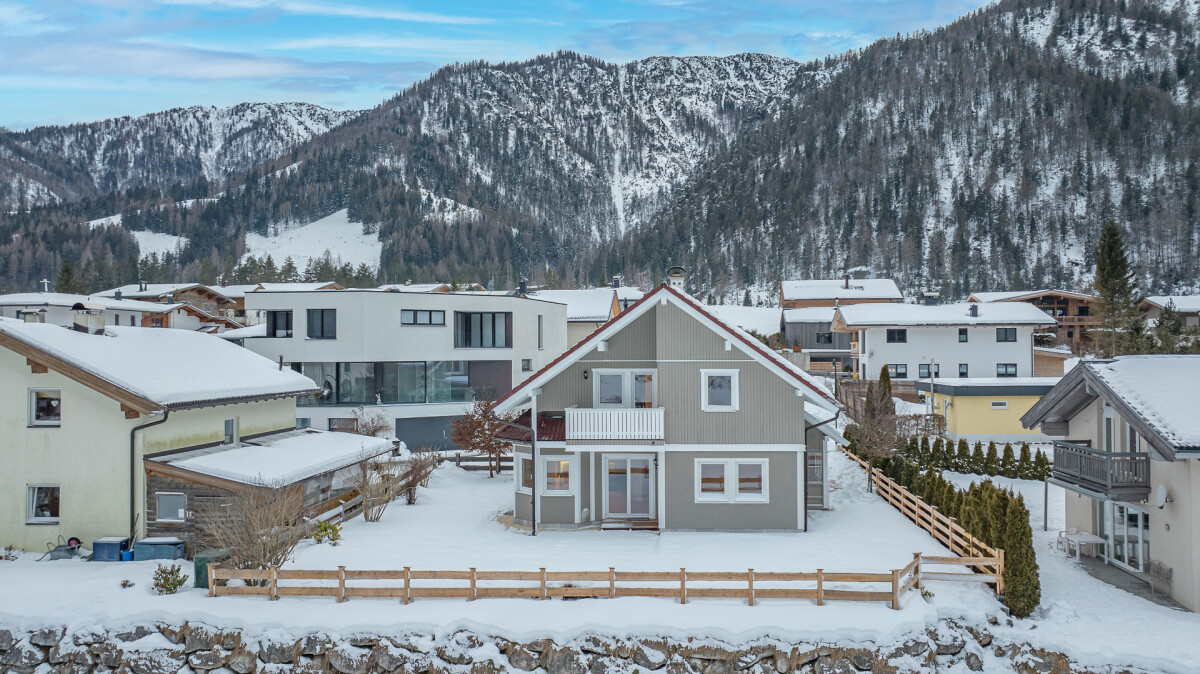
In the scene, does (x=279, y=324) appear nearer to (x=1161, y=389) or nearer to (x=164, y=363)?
(x=164, y=363)

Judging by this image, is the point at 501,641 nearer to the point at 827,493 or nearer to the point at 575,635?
the point at 575,635

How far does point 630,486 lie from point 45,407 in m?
15.8

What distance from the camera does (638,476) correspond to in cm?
2234

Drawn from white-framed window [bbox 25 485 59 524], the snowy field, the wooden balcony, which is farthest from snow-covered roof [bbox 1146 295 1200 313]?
white-framed window [bbox 25 485 59 524]

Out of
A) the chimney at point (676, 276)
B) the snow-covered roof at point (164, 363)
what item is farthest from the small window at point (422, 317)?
the chimney at point (676, 276)

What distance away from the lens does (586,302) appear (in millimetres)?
60000

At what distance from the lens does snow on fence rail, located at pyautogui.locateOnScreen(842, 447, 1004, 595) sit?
16.5 m

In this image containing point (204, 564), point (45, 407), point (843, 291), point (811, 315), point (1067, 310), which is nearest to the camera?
point (204, 564)

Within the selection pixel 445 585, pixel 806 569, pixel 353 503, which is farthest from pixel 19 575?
pixel 806 569

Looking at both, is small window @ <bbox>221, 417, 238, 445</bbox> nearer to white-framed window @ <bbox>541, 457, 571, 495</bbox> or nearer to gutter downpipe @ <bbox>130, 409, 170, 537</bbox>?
gutter downpipe @ <bbox>130, 409, 170, 537</bbox>

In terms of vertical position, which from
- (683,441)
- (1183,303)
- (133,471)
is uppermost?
(1183,303)

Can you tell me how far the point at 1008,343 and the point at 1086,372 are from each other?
→ 34124 mm

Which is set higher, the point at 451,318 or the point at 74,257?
the point at 74,257

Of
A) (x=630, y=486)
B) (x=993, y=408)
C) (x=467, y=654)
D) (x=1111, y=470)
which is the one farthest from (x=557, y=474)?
(x=993, y=408)
